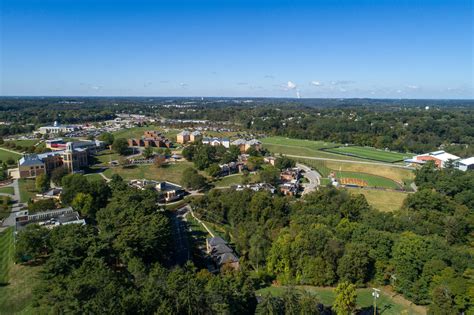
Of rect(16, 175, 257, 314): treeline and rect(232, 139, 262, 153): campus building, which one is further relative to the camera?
rect(232, 139, 262, 153): campus building

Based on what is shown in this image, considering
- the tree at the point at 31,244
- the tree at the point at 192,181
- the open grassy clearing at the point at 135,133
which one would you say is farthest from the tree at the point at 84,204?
the open grassy clearing at the point at 135,133

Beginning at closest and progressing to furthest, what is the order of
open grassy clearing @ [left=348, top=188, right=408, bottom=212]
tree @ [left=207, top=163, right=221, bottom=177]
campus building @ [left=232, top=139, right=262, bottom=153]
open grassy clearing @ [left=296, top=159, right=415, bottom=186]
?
1. open grassy clearing @ [left=348, top=188, right=408, bottom=212]
2. tree @ [left=207, top=163, right=221, bottom=177]
3. open grassy clearing @ [left=296, top=159, right=415, bottom=186]
4. campus building @ [left=232, top=139, right=262, bottom=153]

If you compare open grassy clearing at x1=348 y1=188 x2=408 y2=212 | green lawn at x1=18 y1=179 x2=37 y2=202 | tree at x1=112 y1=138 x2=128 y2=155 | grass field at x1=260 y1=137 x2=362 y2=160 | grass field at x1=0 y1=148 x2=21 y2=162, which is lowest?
open grassy clearing at x1=348 y1=188 x2=408 y2=212

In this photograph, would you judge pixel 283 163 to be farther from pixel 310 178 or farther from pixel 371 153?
pixel 371 153

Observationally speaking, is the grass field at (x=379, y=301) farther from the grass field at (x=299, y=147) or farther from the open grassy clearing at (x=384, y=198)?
the grass field at (x=299, y=147)

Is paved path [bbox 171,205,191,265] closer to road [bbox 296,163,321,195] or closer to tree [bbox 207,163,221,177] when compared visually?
tree [bbox 207,163,221,177]

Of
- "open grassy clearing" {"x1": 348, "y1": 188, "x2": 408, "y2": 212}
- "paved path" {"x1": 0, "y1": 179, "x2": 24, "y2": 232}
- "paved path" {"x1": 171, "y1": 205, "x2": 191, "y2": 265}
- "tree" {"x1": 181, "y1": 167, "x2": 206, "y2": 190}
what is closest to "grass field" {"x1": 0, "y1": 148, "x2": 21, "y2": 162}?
"paved path" {"x1": 0, "y1": 179, "x2": 24, "y2": 232}
